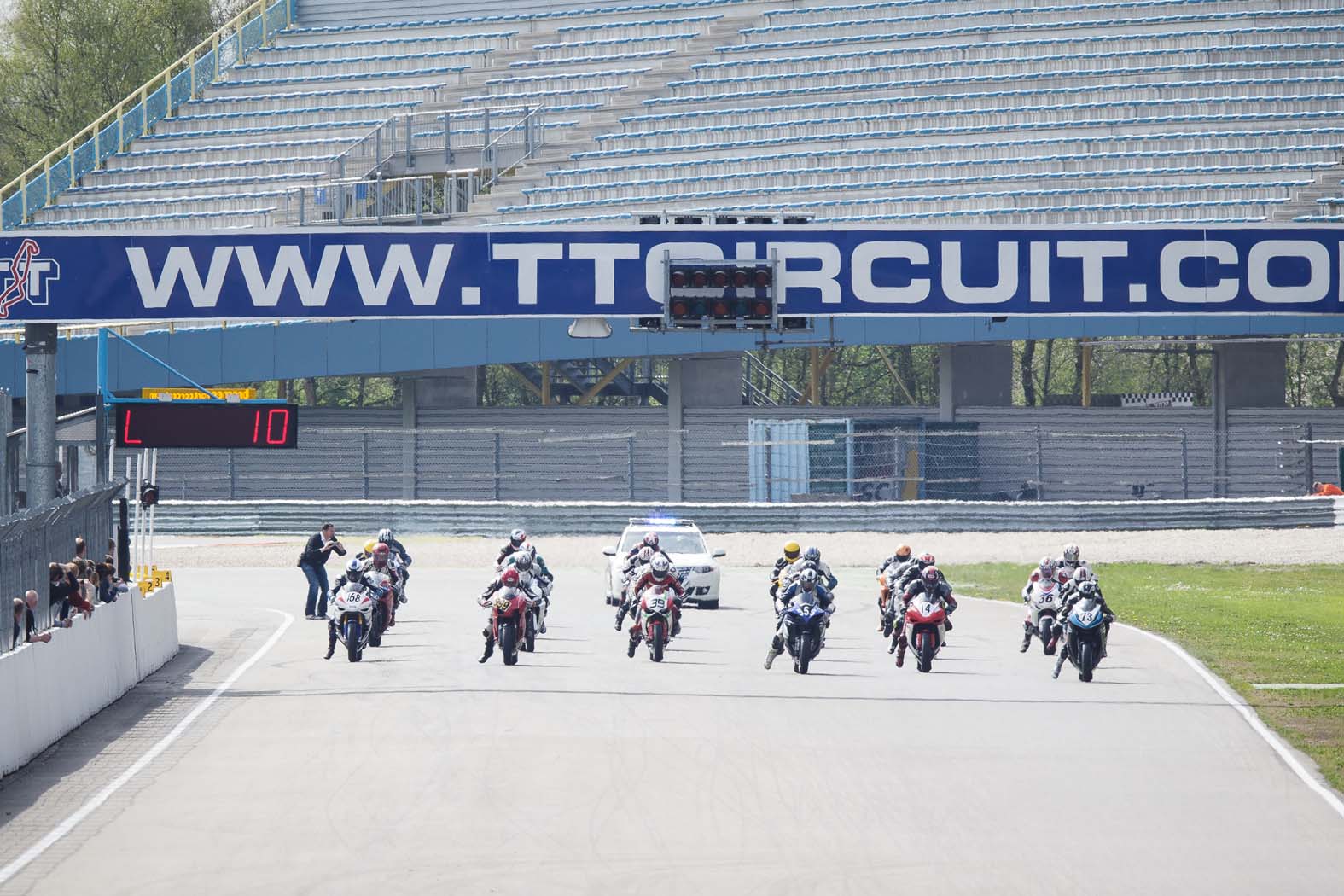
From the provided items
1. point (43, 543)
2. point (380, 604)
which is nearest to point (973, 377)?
point (380, 604)

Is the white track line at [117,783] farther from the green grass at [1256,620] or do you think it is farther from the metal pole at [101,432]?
the green grass at [1256,620]

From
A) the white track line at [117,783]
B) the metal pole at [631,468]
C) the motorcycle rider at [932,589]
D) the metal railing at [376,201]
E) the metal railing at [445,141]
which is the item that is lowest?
the white track line at [117,783]

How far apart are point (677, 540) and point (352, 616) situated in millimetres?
8370

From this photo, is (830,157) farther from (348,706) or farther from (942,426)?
(348,706)

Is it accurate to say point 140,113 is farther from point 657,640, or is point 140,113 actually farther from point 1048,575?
point 1048,575

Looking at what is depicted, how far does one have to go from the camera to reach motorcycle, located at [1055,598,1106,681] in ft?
60.1

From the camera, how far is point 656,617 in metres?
20.2

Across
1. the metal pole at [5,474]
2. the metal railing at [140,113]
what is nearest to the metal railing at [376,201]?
the metal railing at [140,113]

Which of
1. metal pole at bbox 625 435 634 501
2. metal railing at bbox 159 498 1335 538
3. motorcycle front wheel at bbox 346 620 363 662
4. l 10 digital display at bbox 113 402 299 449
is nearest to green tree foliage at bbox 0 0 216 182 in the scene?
metal railing at bbox 159 498 1335 538

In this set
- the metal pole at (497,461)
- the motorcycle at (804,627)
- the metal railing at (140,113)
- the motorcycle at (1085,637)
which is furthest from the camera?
the metal railing at (140,113)

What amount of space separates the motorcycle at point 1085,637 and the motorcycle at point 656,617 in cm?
435

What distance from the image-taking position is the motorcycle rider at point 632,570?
20641mm

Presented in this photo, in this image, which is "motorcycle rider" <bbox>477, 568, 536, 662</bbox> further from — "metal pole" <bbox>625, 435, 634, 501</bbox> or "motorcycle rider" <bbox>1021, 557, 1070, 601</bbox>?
"metal pole" <bbox>625, 435, 634, 501</bbox>

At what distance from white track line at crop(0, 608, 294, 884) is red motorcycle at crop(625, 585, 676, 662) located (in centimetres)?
432
